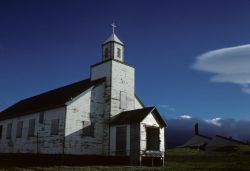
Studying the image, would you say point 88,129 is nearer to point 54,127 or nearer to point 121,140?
point 54,127

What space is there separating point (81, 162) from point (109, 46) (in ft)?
40.2

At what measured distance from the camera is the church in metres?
31.1

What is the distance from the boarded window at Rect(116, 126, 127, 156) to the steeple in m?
7.78

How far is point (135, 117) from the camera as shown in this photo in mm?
31297

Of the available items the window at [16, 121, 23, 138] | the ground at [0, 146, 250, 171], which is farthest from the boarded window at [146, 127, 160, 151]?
the window at [16, 121, 23, 138]

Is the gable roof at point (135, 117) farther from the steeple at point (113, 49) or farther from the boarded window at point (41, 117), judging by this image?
the boarded window at point (41, 117)

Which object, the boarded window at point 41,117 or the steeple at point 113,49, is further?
the steeple at point 113,49

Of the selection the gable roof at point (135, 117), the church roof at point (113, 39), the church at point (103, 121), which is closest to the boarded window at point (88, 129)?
the church at point (103, 121)

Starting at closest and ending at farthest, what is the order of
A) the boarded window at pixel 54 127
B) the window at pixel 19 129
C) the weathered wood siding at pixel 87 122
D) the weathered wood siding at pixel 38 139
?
1. the weathered wood siding at pixel 87 122
2. the weathered wood siding at pixel 38 139
3. the boarded window at pixel 54 127
4. the window at pixel 19 129

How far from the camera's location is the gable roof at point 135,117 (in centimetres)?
3106

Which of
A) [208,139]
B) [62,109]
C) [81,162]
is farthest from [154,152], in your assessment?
[208,139]

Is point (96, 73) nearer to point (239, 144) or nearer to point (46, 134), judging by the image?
point (46, 134)

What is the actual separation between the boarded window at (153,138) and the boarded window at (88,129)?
16.9ft

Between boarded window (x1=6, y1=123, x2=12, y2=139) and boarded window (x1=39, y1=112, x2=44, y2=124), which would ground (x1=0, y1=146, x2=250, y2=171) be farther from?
boarded window (x1=6, y1=123, x2=12, y2=139)
